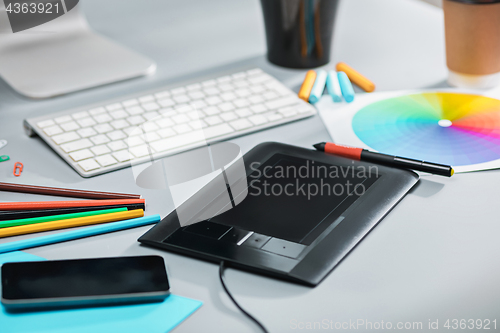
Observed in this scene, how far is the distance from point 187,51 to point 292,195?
50 cm

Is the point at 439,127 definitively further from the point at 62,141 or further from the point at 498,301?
the point at 62,141

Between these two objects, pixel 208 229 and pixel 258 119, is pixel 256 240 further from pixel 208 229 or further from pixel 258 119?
pixel 258 119

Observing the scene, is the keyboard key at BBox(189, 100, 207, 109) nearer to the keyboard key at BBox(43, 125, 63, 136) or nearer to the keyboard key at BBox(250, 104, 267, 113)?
the keyboard key at BBox(250, 104, 267, 113)

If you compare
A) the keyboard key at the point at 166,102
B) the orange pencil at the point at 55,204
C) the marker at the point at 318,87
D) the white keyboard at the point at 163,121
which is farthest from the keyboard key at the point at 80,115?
the marker at the point at 318,87

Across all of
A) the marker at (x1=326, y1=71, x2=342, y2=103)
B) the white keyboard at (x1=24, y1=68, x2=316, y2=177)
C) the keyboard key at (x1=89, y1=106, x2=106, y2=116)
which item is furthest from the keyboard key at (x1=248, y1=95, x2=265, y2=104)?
the keyboard key at (x1=89, y1=106, x2=106, y2=116)

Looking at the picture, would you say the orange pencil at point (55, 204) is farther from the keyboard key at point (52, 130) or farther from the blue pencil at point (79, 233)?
the keyboard key at point (52, 130)

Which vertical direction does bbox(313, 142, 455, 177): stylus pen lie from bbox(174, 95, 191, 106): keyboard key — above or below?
below

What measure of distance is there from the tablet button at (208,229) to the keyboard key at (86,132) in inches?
9.4

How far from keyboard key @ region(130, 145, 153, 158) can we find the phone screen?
205mm

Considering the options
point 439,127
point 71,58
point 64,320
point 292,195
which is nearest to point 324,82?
point 439,127

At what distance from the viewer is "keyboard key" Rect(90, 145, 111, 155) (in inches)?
25.4

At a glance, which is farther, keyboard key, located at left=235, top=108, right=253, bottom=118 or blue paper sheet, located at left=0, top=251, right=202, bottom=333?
keyboard key, located at left=235, top=108, right=253, bottom=118

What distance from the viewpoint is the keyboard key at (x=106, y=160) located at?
0.62m

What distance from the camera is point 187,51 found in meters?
0.97
